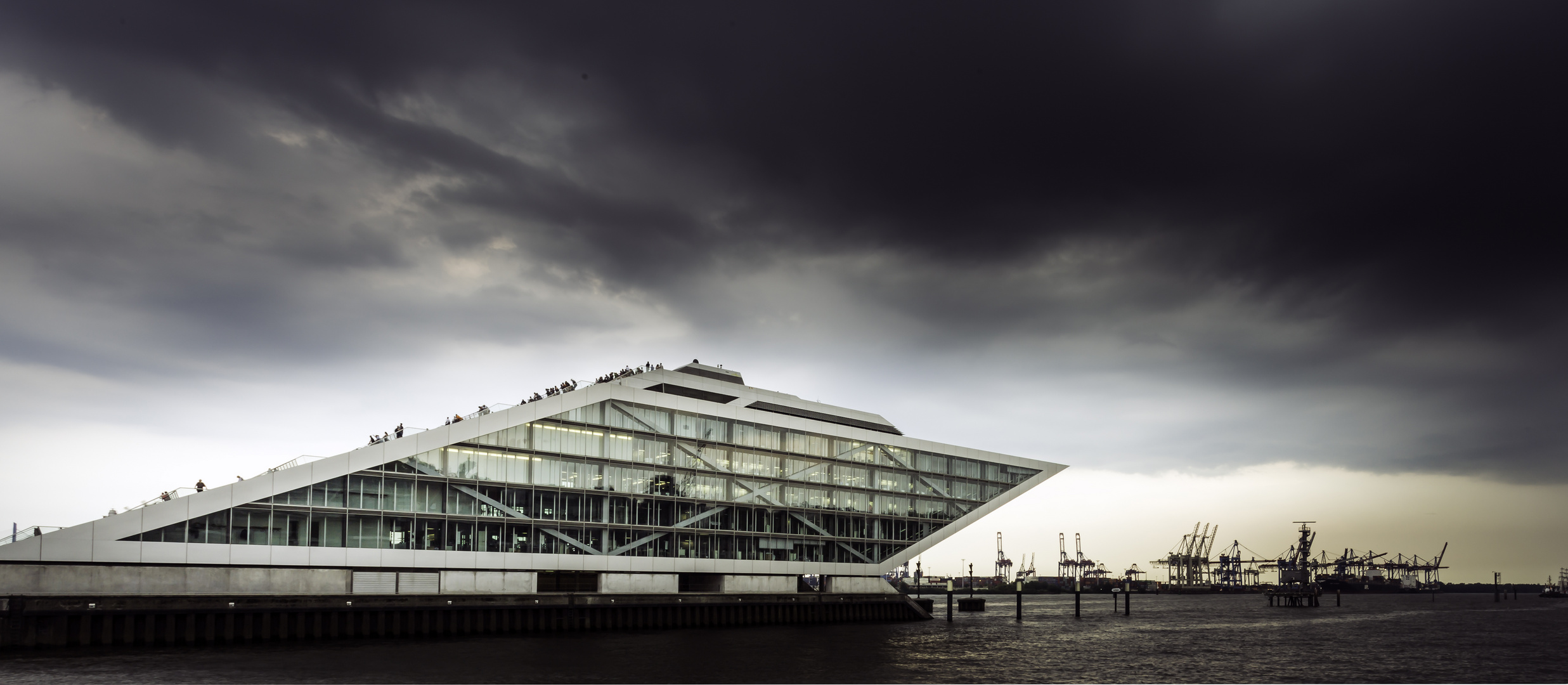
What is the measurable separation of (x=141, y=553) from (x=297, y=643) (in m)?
10.9

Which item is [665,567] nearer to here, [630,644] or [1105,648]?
[630,644]

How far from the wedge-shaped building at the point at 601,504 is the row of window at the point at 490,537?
4.2 inches

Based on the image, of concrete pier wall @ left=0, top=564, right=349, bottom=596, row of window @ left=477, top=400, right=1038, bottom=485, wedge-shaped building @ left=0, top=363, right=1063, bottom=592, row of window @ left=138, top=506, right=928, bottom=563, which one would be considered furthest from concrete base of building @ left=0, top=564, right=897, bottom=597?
row of window @ left=477, top=400, right=1038, bottom=485

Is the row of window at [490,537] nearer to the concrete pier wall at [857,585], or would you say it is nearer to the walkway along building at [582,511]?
the walkway along building at [582,511]

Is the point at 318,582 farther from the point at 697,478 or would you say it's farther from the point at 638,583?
the point at 697,478

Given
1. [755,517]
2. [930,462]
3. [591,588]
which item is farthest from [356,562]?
[930,462]

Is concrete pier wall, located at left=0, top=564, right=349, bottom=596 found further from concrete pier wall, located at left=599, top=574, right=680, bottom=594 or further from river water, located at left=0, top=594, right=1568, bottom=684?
concrete pier wall, located at left=599, top=574, right=680, bottom=594

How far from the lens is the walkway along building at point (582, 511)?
56.4 meters

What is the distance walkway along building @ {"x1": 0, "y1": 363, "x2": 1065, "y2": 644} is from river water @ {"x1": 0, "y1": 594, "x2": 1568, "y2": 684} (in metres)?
7.25

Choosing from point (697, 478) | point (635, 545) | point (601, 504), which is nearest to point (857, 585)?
point (697, 478)

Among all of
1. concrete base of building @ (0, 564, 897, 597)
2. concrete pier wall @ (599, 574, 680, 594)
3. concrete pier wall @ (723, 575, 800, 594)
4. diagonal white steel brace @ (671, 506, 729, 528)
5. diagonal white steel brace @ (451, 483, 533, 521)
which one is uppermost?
diagonal white steel brace @ (451, 483, 533, 521)

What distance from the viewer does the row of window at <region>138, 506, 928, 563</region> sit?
5822 centimetres

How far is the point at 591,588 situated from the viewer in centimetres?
7506

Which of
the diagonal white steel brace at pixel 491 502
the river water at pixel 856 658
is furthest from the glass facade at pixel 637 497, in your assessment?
the river water at pixel 856 658
